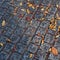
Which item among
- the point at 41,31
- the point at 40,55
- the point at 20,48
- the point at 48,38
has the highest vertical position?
the point at 41,31

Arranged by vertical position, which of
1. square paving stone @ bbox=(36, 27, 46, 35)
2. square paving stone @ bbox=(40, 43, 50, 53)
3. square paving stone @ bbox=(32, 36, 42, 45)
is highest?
square paving stone @ bbox=(36, 27, 46, 35)

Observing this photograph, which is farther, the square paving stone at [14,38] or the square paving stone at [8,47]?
the square paving stone at [14,38]

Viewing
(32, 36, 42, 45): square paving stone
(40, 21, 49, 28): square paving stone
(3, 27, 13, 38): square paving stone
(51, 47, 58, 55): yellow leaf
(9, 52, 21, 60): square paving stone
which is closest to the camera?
(9, 52, 21, 60): square paving stone

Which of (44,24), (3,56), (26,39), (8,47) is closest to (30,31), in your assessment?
(26,39)

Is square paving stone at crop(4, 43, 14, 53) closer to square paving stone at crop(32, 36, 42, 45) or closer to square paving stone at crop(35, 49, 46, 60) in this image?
square paving stone at crop(32, 36, 42, 45)

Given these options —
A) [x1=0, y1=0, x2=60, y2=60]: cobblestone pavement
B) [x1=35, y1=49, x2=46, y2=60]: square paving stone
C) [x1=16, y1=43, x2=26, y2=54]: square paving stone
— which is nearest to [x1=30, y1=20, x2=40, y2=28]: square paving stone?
[x1=0, y1=0, x2=60, y2=60]: cobblestone pavement

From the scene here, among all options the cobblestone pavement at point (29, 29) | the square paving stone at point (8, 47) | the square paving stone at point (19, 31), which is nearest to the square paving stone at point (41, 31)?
the cobblestone pavement at point (29, 29)

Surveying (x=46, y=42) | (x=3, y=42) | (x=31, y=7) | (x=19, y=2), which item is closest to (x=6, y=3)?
(x=19, y=2)

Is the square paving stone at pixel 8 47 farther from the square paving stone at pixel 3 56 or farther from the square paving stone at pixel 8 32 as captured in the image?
the square paving stone at pixel 8 32

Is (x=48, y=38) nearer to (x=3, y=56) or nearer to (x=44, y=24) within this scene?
(x=44, y=24)
